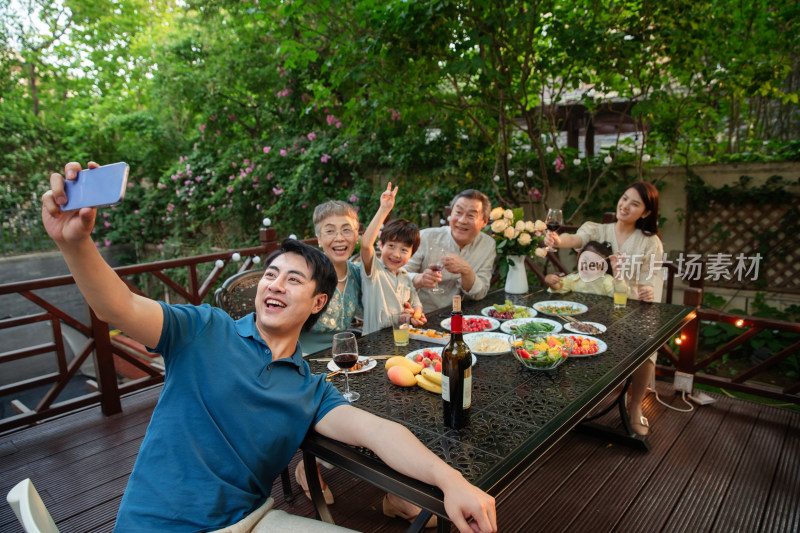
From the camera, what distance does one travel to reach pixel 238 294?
2285 mm

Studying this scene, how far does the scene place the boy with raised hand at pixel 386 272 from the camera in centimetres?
238

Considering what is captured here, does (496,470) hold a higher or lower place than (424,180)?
lower

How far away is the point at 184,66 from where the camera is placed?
303 inches

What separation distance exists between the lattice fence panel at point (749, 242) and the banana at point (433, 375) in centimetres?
427

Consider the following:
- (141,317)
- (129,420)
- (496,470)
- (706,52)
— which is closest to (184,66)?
(129,420)

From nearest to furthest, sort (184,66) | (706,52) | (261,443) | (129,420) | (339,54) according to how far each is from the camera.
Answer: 1. (261,443)
2. (129,420)
3. (339,54)
4. (706,52)
5. (184,66)

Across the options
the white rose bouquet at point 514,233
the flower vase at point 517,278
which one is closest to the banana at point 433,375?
the white rose bouquet at point 514,233

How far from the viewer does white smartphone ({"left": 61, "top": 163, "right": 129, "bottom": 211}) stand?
84 centimetres

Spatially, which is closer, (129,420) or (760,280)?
(129,420)

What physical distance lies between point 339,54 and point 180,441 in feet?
12.2

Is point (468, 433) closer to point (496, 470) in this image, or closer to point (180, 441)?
point (496, 470)

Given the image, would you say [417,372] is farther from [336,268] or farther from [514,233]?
[514,233]

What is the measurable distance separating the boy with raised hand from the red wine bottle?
0.95 m

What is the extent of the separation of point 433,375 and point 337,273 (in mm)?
930
